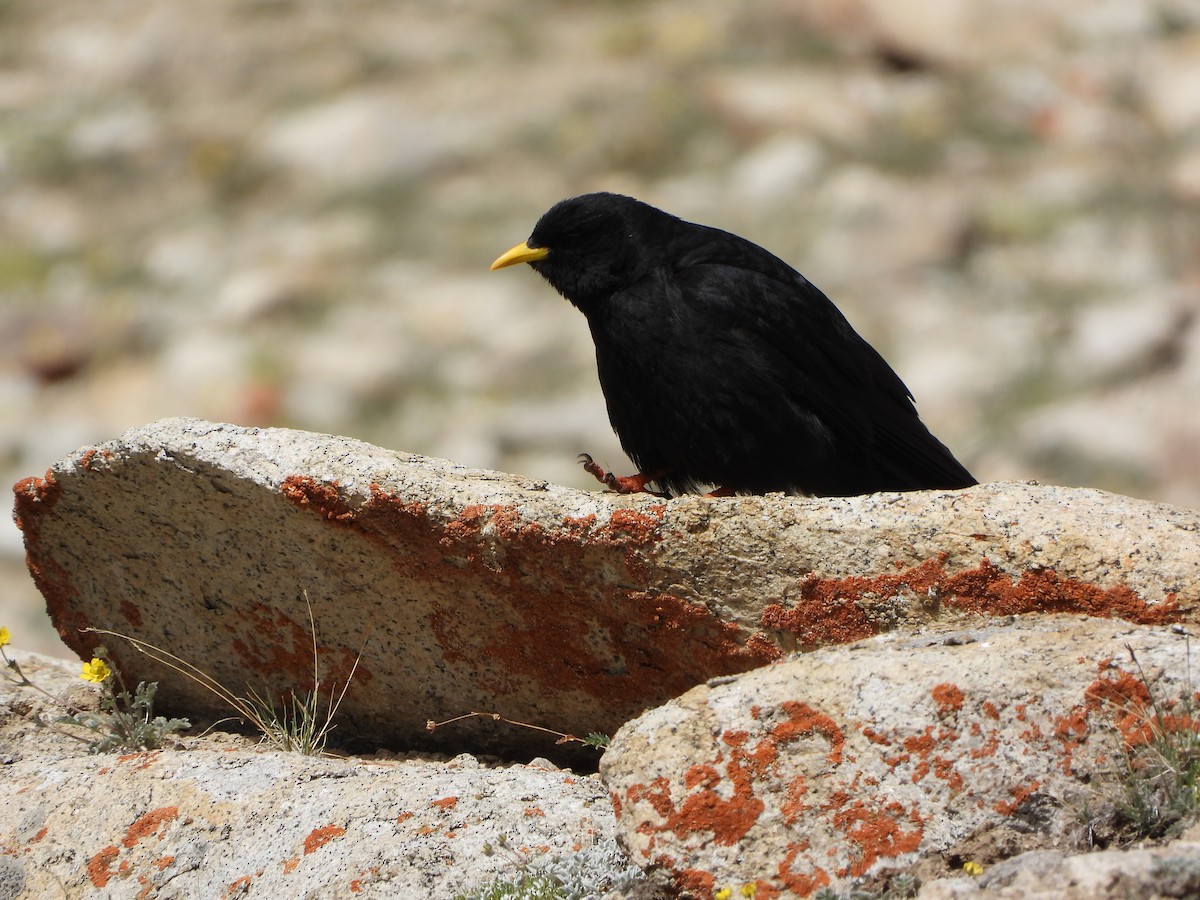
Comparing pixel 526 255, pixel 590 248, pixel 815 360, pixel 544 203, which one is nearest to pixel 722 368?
pixel 815 360

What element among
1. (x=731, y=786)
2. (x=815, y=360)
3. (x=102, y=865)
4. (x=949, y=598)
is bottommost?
(x=102, y=865)

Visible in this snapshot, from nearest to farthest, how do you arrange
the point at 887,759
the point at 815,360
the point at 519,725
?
A: the point at 887,759, the point at 519,725, the point at 815,360

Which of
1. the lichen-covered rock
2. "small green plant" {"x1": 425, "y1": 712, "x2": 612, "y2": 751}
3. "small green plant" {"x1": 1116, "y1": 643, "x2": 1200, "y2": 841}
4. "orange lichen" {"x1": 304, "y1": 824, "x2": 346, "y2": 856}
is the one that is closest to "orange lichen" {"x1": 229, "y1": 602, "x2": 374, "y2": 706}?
"small green plant" {"x1": 425, "y1": 712, "x2": 612, "y2": 751}

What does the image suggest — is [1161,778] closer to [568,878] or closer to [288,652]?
[568,878]

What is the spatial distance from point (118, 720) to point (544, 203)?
11.4 meters

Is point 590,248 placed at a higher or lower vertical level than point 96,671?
higher

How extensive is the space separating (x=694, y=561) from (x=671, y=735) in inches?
28.2

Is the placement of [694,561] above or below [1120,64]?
below

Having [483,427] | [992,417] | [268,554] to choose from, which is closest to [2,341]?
[483,427]

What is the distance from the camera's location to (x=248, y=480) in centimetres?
466

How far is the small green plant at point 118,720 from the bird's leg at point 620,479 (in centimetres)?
180

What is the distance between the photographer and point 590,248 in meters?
6.84

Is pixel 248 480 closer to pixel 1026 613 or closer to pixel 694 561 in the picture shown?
pixel 694 561

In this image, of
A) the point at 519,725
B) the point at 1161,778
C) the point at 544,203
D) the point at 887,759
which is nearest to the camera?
the point at 1161,778
